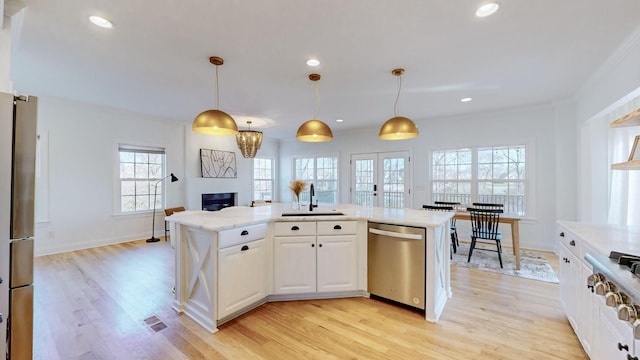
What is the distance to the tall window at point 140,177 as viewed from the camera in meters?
5.29

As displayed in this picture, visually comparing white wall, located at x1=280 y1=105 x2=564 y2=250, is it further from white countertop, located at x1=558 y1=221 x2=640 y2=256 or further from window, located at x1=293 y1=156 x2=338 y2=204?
white countertop, located at x1=558 y1=221 x2=640 y2=256

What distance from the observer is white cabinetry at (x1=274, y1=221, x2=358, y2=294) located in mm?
2748

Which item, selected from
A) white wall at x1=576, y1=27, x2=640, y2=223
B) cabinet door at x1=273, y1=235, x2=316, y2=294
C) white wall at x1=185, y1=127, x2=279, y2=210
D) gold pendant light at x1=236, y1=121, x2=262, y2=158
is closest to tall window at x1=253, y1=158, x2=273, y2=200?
white wall at x1=185, y1=127, x2=279, y2=210

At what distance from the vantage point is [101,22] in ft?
7.18

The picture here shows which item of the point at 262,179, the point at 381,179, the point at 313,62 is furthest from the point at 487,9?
the point at 262,179

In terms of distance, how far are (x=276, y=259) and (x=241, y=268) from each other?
16.0 inches

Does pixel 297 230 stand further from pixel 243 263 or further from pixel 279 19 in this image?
pixel 279 19

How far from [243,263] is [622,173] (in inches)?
172

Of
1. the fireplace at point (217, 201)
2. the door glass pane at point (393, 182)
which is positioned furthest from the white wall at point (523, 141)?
the fireplace at point (217, 201)

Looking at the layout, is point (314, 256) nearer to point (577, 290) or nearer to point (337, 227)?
point (337, 227)

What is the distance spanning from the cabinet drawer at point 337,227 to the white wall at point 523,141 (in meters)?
3.57

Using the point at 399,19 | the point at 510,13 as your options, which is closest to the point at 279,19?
the point at 399,19

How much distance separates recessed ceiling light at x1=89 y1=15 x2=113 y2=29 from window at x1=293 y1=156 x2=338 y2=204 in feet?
17.7

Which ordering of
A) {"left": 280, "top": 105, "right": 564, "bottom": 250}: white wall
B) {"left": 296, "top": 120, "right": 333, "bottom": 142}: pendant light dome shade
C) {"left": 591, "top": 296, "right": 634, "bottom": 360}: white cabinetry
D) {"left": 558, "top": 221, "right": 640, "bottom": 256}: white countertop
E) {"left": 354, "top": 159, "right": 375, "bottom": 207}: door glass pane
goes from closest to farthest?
{"left": 591, "top": 296, "right": 634, "bottom": 360}: white cabinetry, {"left": 558, "top": 221, "right": 640, "bottom": 256}: white countertop, {"left": 296, "top": 120, "right": 333, "bottom": 142}: pendant light dome shade, {"left": 280, "top": 105, "right": 564, "bottom": 250}: white wall, {"left": 354, "top": 159, "right": 375, "bottom": 207}: door glass pane
